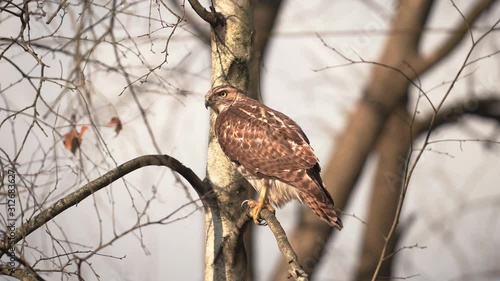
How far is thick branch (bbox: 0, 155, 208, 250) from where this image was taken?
217 inches

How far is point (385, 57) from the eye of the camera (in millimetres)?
11656

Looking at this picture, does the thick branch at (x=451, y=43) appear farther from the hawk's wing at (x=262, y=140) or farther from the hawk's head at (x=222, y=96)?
the hawk's head at (x=222, y=96)

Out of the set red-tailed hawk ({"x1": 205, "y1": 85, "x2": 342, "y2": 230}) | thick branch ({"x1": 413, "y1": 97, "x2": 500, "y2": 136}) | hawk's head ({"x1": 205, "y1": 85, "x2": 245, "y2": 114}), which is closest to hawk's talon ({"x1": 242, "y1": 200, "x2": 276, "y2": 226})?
red-tailed hawk ({"x1": 205, "y1": 85, "x2": 342, "y2": 230})

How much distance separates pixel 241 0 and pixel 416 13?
554cm

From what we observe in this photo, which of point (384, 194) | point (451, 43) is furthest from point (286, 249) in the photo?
point (451, 43)

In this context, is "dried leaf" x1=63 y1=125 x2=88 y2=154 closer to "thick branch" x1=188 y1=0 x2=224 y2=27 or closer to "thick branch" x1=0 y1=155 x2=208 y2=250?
"thick branch" x1=0 y1=155 x2=208 y2=250

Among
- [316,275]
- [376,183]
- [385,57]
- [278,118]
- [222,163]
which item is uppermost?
[385,57]

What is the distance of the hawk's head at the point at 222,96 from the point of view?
636 centimetres

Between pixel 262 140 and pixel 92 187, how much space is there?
1.56 meters

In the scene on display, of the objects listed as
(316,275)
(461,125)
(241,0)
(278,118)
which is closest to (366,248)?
(316,275)

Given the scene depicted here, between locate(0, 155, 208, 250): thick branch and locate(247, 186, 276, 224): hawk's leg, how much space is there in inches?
19.6

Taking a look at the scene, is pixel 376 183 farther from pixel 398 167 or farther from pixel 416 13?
A: pixel 416 13

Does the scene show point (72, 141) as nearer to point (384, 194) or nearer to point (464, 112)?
point (384, 194)

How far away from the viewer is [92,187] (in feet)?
18.6
